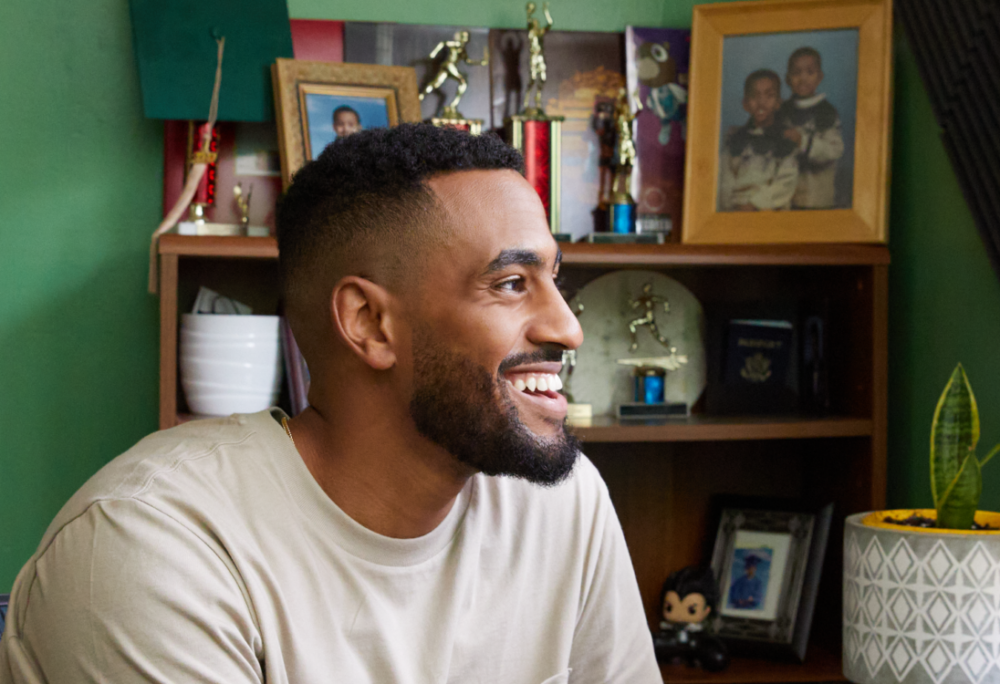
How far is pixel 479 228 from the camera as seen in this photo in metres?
1.08

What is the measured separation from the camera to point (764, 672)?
193 cm

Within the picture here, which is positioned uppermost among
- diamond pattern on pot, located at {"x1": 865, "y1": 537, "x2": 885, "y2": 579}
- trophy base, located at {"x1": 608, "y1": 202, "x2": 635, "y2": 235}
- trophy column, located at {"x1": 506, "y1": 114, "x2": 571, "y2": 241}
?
trophy column, located at {"x1": 506, "y1": 114, "x2": 571, "y2": 241}

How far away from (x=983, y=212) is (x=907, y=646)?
79 centimetres

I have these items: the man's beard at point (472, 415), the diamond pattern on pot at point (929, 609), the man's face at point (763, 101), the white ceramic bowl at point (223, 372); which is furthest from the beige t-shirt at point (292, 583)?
the man's face at point (763, 101)

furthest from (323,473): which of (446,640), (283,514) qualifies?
(446,640)

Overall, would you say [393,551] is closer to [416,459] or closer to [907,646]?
[416,459]

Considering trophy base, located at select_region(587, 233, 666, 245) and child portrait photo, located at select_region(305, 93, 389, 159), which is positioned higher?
child portrait photo, located at select_region(305, 93, 389, 159)

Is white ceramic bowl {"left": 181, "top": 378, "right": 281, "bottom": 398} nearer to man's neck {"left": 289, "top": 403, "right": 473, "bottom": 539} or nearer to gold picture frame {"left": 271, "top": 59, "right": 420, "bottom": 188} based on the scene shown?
gold picture frame {"left": 271, "top": 59, "right": 420, "bottom": 188}

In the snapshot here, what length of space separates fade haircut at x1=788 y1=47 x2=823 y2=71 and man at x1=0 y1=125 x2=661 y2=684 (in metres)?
1.11

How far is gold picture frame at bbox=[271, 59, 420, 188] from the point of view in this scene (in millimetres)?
1917

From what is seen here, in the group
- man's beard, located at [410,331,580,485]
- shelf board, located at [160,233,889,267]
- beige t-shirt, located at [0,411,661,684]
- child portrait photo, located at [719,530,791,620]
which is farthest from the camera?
child portrait photo, located at [719,530,791,620]

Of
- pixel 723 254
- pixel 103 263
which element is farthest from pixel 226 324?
pixel 723 254

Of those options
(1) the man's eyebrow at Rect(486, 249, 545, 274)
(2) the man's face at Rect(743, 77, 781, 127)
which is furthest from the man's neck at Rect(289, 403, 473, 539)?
(2) the man's face at Rect(743, 77, 781, 127)

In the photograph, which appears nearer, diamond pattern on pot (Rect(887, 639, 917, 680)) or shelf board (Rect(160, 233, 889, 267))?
diamond pattern on pot (Rect(887, 639, 917, 680))
